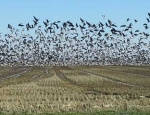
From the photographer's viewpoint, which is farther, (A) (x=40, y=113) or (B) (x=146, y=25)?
(B) (x=146, y=25)

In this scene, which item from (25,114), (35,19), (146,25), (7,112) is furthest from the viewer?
(35,19)

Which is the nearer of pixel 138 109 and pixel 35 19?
pixel 138 109

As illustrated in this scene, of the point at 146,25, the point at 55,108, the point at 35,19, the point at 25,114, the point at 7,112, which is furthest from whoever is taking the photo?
the point at 35,19

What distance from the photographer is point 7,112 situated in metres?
24.4

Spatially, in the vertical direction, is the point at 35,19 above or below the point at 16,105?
above

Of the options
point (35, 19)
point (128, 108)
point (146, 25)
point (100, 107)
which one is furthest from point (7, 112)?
point (35, 19)

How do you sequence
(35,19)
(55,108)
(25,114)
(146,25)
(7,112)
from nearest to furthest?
(25,114) → (7,112) → (55,108) → (146,25) → (35,19)

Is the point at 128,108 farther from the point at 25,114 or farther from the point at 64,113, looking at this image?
the point at 25,114

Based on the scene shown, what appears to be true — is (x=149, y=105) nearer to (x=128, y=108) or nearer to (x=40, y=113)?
(x=128, y=108)

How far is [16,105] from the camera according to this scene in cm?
2742

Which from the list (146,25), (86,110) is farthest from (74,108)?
(146,25)

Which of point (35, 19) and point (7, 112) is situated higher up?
point (35, 19)

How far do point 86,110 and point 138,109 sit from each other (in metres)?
3.20

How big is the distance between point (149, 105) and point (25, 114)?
8895 millimetres
